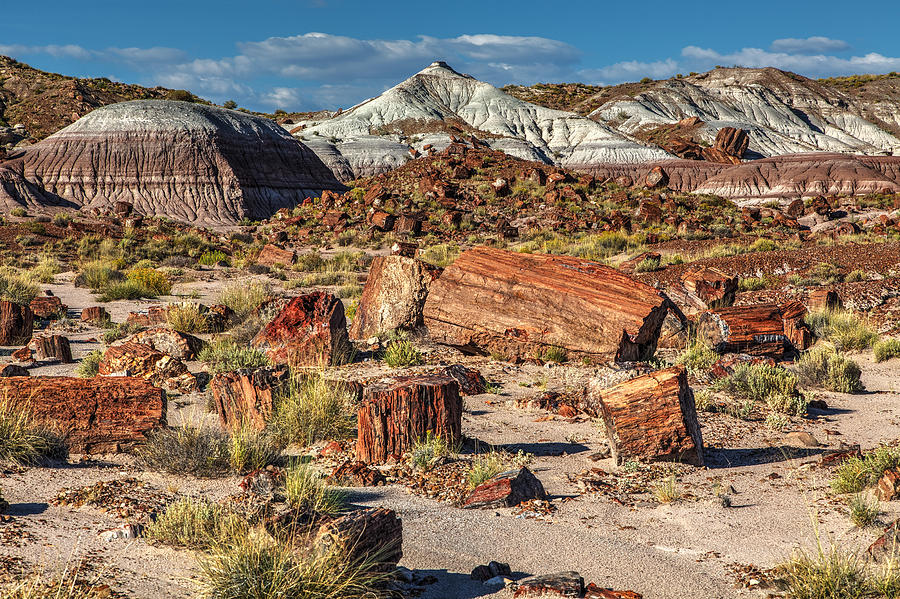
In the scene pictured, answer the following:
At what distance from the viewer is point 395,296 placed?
11453 millimetres

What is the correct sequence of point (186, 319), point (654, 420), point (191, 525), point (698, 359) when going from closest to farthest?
point (191, 525) < point (654, 420) < point (698, 359) < point (186, 319)

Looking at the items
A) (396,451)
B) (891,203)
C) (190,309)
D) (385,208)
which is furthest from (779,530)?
(891,203)

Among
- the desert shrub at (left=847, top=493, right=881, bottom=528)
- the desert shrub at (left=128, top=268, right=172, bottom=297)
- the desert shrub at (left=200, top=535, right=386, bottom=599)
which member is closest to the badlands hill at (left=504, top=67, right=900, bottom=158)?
the desert shrub at (left=128, top=268, right=172, bottom=297)

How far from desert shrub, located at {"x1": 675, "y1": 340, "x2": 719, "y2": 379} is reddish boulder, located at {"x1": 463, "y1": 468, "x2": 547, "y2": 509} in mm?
4788

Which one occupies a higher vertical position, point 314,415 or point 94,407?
point 94,407

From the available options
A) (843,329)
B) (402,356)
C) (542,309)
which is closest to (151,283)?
(402,356)

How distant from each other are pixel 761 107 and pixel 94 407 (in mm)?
95559

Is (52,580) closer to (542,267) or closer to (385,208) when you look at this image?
(542,267)

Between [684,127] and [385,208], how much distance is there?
50.0 m

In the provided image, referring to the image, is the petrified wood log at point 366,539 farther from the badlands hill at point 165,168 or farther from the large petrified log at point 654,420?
the badlands hill at point 165,168

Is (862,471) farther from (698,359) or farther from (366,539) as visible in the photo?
(698,359)

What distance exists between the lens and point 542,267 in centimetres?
1052

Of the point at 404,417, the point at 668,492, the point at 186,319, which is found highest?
the point at 186,319

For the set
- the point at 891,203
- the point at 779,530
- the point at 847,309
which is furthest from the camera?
the point at 891,203
